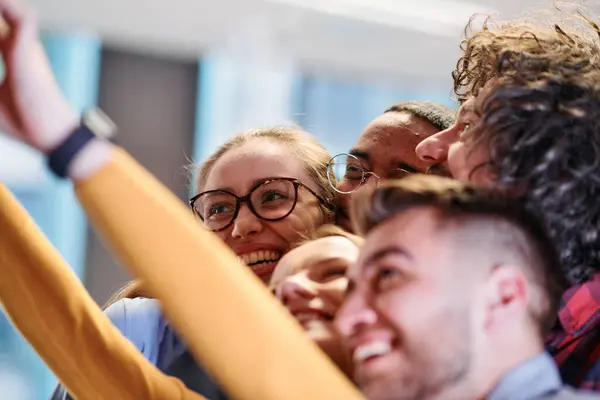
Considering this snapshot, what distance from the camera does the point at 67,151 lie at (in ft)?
2.07

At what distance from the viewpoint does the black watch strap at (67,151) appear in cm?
63

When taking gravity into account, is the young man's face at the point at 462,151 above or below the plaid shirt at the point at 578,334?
above

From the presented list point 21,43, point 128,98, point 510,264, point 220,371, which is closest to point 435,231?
point 510,264

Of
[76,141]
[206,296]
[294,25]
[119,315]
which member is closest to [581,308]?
[206,296]

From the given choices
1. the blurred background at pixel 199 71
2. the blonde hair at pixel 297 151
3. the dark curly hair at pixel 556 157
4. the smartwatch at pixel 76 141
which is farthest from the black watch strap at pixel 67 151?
the blurred background at pixel 199 71

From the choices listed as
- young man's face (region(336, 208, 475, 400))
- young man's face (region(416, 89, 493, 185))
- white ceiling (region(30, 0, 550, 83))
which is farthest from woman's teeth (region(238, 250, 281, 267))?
white ceiling (region(30, 0, 550, 83))

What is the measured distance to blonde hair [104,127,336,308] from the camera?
1188 millimetres

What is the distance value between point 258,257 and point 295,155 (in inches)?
7.5

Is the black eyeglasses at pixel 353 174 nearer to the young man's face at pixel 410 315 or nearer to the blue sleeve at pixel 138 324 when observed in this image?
the blue sleeve at pixel 138 324

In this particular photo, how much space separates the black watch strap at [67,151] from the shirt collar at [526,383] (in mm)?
374

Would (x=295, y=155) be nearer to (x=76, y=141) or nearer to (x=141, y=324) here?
(x=141, y=324)

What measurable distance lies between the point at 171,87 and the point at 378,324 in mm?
3783

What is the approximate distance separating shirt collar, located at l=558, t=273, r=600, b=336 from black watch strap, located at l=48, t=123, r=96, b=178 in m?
0.46

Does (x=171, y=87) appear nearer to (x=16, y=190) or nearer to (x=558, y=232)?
(x=16, y=190)
